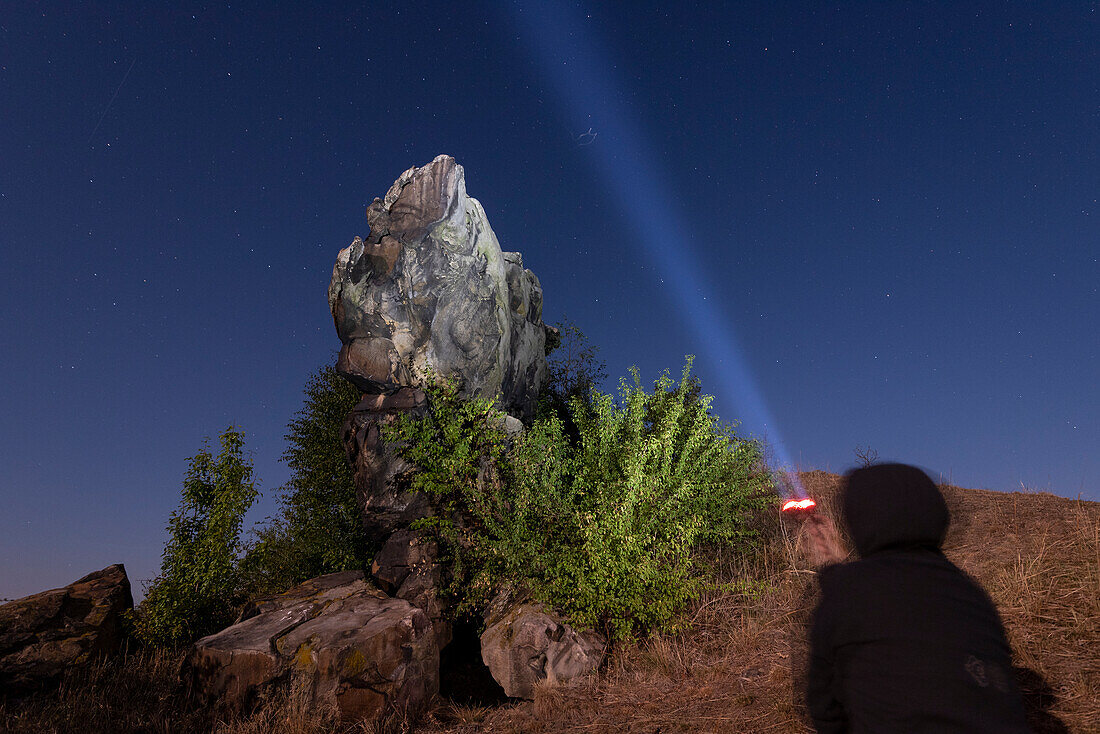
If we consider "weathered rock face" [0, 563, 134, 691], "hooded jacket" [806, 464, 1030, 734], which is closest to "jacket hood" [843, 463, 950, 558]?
"hooded jacket" [806, 464, 1030, 734]

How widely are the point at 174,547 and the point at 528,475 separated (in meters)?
7.46

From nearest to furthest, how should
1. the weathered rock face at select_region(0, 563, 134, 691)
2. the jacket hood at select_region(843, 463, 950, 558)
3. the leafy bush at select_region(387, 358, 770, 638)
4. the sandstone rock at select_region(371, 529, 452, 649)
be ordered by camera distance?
the jacket hood at select_region(843, 463, 950, 558)
the leafy bush at select_region(387, 358, 770, 638)
the weathered rock face at select_region(0, 563, 134, 691)
the sandstone rock at select_region(371, 529, 452, 649)

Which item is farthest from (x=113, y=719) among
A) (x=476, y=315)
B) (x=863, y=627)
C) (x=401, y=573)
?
(x=863, y=627)

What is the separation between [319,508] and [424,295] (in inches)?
335

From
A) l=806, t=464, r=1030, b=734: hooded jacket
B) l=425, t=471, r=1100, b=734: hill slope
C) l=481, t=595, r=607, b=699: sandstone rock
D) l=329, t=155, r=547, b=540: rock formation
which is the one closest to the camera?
l=806, t=464, r=1030, b=734: hooded jacket

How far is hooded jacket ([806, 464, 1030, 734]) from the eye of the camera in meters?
2.69

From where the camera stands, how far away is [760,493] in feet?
49.2

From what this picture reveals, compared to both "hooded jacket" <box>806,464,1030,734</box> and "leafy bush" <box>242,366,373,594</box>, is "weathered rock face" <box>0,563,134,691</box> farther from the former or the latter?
"hooded jacket" <box>806,464,1030,734</box>

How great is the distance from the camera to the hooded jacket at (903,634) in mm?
2688

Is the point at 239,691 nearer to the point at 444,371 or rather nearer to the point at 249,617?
the point at 249,617

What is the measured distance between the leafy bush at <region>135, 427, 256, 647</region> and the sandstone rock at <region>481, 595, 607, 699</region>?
6206mm

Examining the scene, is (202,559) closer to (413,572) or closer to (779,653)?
(413,572)

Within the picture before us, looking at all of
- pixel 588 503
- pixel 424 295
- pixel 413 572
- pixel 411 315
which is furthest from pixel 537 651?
pixel 424 295

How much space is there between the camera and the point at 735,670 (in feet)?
26.0
